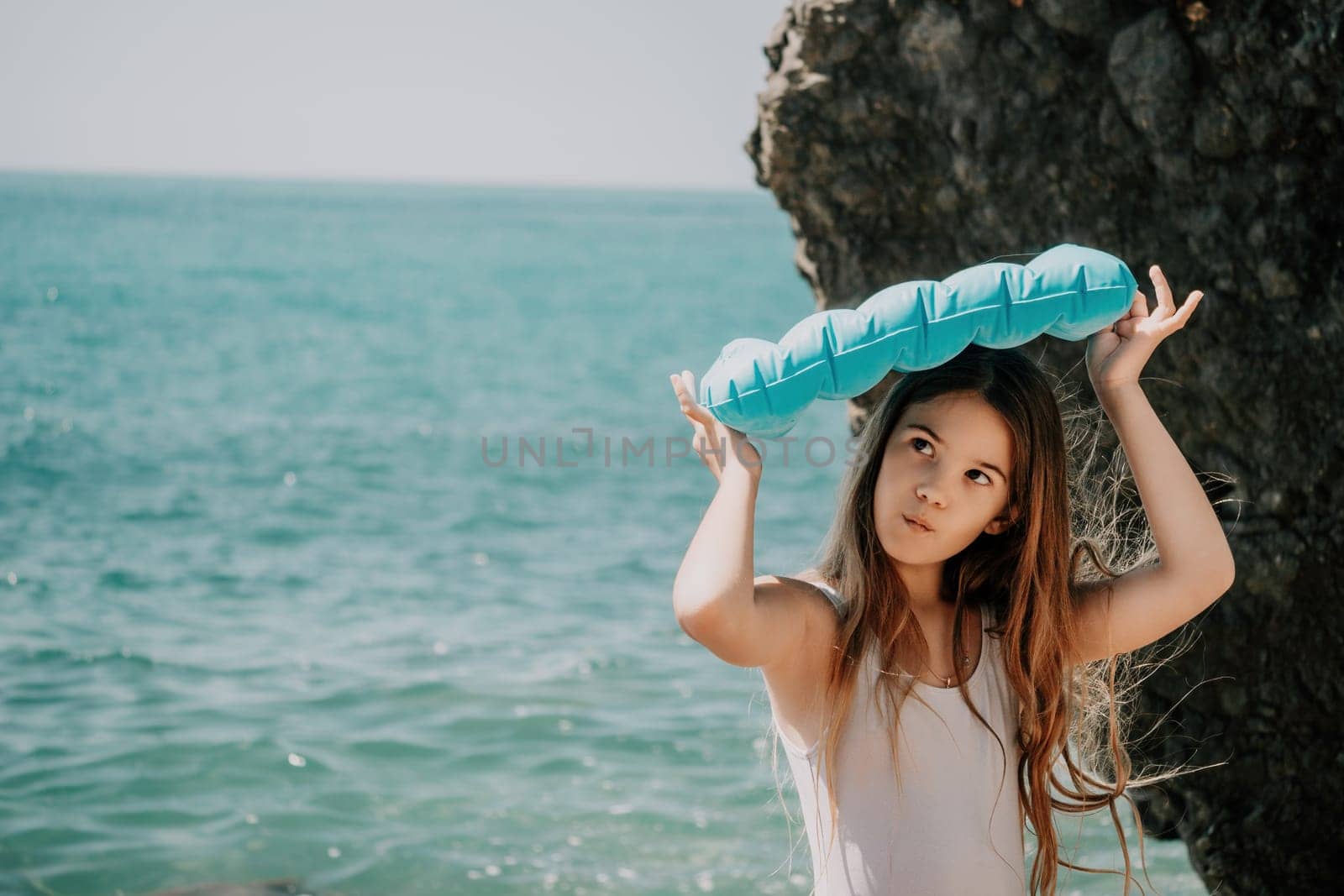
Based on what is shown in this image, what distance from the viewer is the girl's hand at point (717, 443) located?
213cm

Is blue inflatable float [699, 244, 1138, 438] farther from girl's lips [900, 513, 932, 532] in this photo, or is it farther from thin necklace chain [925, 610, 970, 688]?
thin necklace chain [925, 610, 970, 688]

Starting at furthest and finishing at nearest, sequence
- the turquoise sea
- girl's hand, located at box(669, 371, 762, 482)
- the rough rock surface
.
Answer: the turquoise sea < the rough rock surface < girl's hand, located at box(669, 371, 762, 482)

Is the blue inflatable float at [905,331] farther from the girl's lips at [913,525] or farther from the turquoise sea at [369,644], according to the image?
the turquoise sea at [369,644]

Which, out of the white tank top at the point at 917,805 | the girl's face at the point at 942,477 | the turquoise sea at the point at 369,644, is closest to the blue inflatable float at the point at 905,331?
the girl's face at the point at 942,477

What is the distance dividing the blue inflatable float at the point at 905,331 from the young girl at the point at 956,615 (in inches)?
3.3

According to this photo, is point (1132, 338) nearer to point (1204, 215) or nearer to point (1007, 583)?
point (1007, 583)

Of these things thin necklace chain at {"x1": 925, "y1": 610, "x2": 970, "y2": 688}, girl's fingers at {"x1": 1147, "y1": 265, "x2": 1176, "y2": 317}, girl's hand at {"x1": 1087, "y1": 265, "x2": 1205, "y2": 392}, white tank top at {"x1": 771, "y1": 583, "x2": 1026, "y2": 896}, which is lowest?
white tank top at {"x1": 771, "y1": 583, "x2": 1026, "y2": 896}

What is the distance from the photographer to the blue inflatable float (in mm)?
2135

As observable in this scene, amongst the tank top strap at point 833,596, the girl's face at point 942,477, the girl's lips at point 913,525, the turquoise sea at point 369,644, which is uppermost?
the girl's face at point 942,477

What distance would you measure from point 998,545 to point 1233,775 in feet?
5.71

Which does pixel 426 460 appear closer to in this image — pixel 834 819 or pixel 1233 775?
pixel 1233 775

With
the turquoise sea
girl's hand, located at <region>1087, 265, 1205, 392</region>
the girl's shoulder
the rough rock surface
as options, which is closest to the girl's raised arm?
the girl's shoulder

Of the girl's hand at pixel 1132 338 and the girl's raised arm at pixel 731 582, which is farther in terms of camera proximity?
the girl's hand at pixel 1132 338

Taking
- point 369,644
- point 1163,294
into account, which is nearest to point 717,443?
Result: point 1163,294
